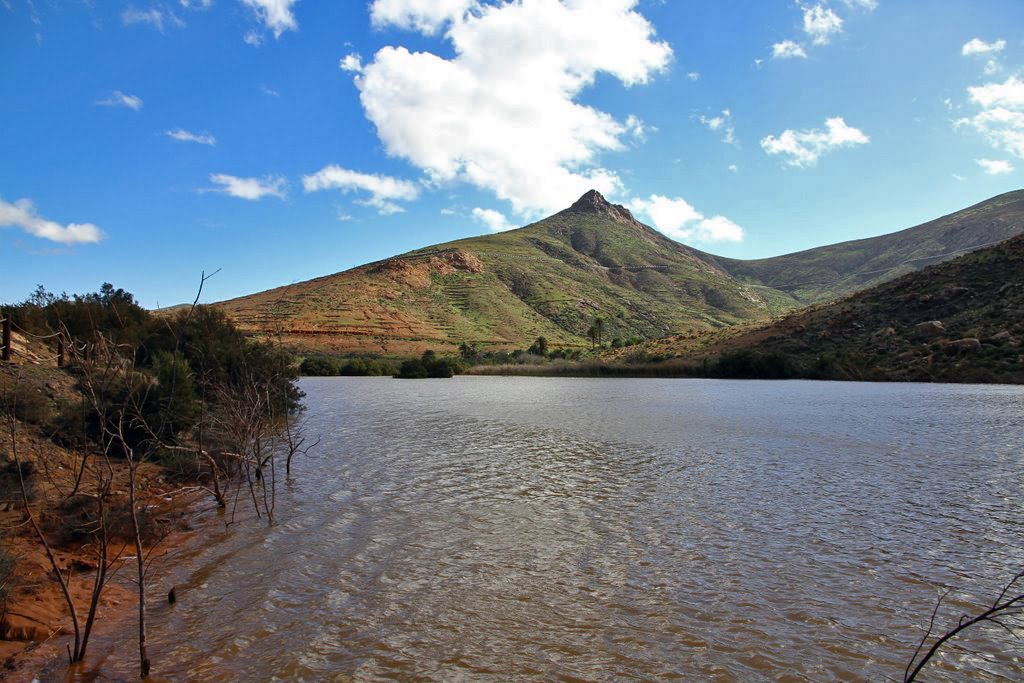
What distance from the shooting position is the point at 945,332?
45.8m

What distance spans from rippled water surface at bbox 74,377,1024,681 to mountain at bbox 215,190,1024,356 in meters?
61.8

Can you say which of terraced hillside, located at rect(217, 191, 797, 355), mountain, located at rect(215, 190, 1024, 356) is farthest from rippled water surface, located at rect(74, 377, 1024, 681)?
terraced hillside, located at rect(217, 191, 797, 355)

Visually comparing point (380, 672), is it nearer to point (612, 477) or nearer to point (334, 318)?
point (612, 477)

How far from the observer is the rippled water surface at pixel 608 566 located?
5.68 metres

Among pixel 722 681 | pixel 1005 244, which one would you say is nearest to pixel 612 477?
pixel 722 681

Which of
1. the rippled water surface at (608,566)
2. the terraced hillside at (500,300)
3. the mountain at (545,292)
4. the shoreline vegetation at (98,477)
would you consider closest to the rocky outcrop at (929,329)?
the rippled water surface at (608,566)

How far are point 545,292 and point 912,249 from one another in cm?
12152

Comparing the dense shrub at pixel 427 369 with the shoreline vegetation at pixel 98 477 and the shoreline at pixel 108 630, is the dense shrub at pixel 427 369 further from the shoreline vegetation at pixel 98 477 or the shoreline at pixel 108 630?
the shoreline at pixel 108 630

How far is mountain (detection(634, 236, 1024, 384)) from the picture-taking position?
42000mm

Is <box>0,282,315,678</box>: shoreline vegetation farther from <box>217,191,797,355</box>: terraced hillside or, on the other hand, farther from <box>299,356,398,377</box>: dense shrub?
<box>217,191,797,355</box>: terraced hillside

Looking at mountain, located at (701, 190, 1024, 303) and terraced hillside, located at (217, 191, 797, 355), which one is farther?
mountain, located at (701, 190, 1024, 303)

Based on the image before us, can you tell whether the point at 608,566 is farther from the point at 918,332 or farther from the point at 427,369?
the point at 427,369

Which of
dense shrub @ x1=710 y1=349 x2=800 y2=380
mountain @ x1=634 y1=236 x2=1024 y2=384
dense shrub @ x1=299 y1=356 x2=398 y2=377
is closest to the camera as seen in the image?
mountain @ x1=634 y1=236 x2=1024 y2=384

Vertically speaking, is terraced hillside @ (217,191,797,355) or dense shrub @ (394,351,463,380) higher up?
terraced hillside @ (217,191,797,355)
